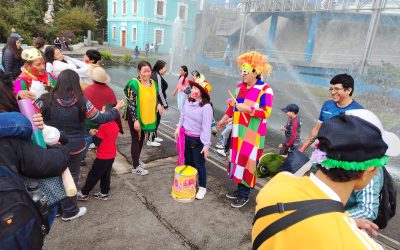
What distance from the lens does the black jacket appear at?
1.70 metres

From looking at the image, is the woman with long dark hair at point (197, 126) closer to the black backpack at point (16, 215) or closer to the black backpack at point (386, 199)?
the black backpack at point (386, 199)

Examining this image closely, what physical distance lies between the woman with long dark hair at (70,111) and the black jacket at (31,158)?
109 cm

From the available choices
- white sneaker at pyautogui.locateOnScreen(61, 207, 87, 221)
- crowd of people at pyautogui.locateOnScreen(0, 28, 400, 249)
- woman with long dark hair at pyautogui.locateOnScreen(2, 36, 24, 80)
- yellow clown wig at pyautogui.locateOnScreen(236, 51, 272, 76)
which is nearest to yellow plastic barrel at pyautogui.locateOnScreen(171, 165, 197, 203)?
crowd of people at pyautogui.locateOnScreen(0, 28, 400, 249)

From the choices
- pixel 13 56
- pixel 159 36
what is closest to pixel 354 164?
pixel 13 56

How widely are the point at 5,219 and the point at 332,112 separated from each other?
3.62m

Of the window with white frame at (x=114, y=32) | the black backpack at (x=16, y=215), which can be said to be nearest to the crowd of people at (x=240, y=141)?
the black backpack at (x=16, y=215)

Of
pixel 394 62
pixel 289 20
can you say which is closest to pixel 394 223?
pixel 394 62

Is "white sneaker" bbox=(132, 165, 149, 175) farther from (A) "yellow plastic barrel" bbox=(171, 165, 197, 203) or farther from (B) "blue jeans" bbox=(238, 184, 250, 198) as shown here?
(B) "blue jeans" bbox=(238, 184, 250, 198)

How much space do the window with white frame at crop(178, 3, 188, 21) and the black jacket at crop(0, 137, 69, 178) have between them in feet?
136

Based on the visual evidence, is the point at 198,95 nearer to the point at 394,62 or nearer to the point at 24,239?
the point at 24,239

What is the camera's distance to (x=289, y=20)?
30641 mm

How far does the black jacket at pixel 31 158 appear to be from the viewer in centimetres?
170

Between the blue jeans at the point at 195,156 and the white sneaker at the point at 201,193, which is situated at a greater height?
the blue jeans at the point at 195,156

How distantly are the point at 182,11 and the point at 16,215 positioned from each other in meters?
42.4
